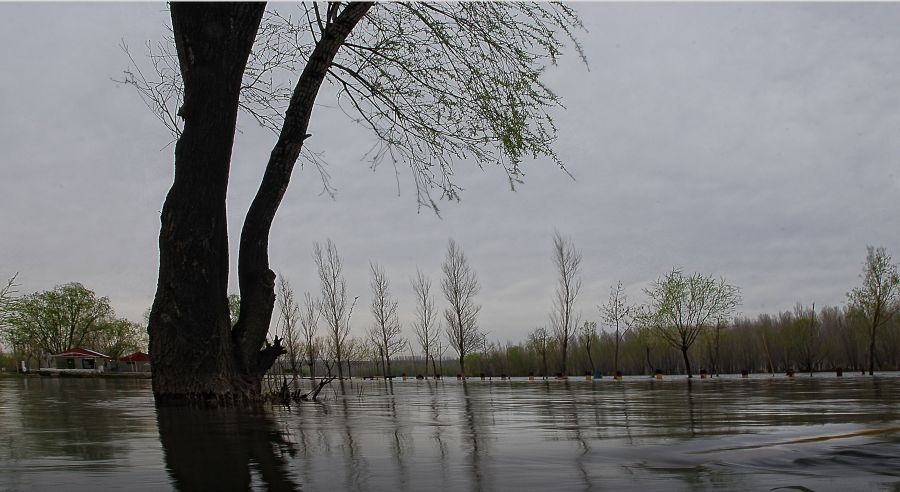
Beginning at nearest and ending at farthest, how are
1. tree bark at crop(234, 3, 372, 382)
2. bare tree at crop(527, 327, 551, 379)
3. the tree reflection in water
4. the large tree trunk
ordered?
the tree reflection in water → the large tree trunk → tree bark at crop(234, 3, 372, 382) → bare tree at crop(527, 327, 551, 379)

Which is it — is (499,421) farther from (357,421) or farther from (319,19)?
(319,19)

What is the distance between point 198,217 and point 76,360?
55192 millimetres

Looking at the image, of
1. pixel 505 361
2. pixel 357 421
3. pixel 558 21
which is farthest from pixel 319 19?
pixel 505 361

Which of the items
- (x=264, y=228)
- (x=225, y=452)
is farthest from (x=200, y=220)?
(x=225, y=452)

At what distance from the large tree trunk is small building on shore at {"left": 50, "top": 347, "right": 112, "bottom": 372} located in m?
51.1

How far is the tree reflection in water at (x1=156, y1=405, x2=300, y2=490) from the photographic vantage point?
2055 millimetres

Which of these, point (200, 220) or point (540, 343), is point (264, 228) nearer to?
point (200, 220)

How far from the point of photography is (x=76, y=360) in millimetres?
52969

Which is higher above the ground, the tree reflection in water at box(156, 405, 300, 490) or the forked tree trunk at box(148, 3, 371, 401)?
the forked tree trunk at box(148, 3, 371, 401)

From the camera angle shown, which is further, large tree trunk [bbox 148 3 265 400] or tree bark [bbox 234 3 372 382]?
tree bark [bbox 234 3 372 382]

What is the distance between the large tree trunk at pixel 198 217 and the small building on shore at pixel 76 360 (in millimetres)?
51063

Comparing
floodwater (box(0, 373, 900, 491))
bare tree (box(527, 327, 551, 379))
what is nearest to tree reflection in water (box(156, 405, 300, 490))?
floodwater (box(0, 373, 900, 491))

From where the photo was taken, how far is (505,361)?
150 ft

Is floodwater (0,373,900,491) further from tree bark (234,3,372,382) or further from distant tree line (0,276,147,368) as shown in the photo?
distant tree line (0,276,147,368)
